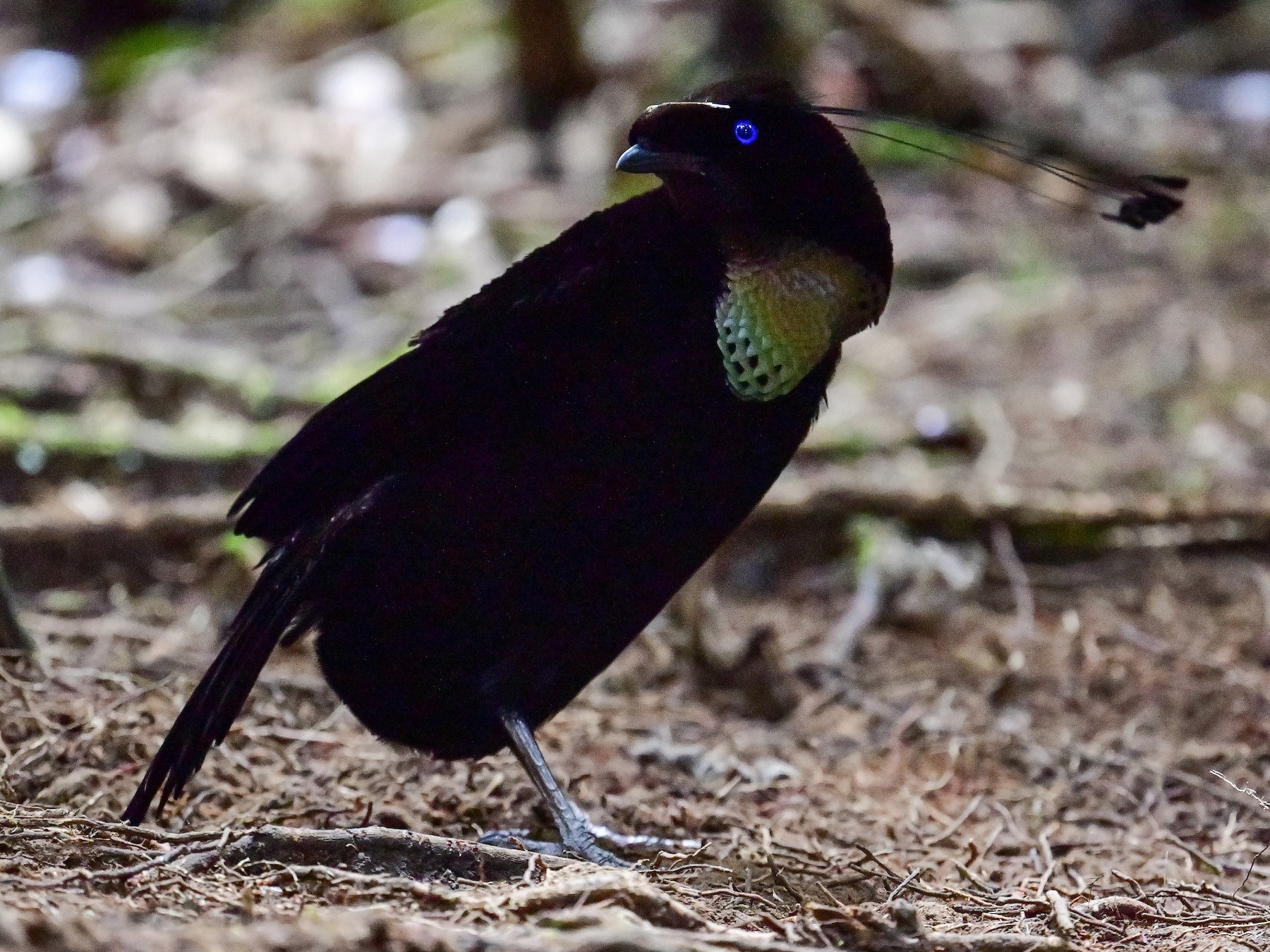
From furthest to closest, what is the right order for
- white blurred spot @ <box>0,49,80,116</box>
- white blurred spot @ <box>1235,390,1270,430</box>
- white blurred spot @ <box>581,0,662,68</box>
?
1. white blurred spot @ <box>0,49,80,116</box>
2. white blurred spot @ <box>581,0,662,68</box>
3. white blurred spot @ <box>1235,390,1270,430</box>

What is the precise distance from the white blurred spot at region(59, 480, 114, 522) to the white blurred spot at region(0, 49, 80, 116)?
4966mm

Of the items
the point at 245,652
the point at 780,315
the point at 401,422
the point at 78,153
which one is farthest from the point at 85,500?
the point at 78,153

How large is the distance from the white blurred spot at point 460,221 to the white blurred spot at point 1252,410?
331 centimetres

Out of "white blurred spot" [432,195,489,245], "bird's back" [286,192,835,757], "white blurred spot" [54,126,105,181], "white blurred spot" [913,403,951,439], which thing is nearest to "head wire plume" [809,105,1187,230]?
"bird's back" [286,192,835,757]

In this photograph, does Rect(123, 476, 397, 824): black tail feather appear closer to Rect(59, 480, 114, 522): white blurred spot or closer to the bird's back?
the bird's back

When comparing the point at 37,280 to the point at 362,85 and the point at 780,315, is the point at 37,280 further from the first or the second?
the point at 780,315

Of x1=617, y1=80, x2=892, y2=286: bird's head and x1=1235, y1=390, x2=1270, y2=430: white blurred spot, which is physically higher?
x1=617, y1=80, x2=892, y2=286: bird's head

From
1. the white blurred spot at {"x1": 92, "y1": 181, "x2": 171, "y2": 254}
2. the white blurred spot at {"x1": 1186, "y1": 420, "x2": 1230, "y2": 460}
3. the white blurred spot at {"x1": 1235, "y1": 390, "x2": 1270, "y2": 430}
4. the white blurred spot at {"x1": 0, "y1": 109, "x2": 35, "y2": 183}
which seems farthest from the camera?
the white blurred spot at {"x1": 0, "y1": 109, "x2": 35, "y2": 183}

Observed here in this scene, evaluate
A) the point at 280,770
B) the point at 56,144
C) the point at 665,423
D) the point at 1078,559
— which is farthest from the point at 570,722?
the point at 56,144

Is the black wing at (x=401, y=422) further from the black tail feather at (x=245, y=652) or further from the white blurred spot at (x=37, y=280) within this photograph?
the white blurred spot at (x=37, y=280)

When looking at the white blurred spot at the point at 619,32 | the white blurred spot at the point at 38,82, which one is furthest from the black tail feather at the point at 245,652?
the white blurred spot at the point at 38,82

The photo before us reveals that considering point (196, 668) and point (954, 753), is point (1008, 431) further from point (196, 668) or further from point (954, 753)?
point (196, 668)

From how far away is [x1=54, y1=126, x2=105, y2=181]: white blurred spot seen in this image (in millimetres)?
7738

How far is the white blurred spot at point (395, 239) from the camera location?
682 centimetres
